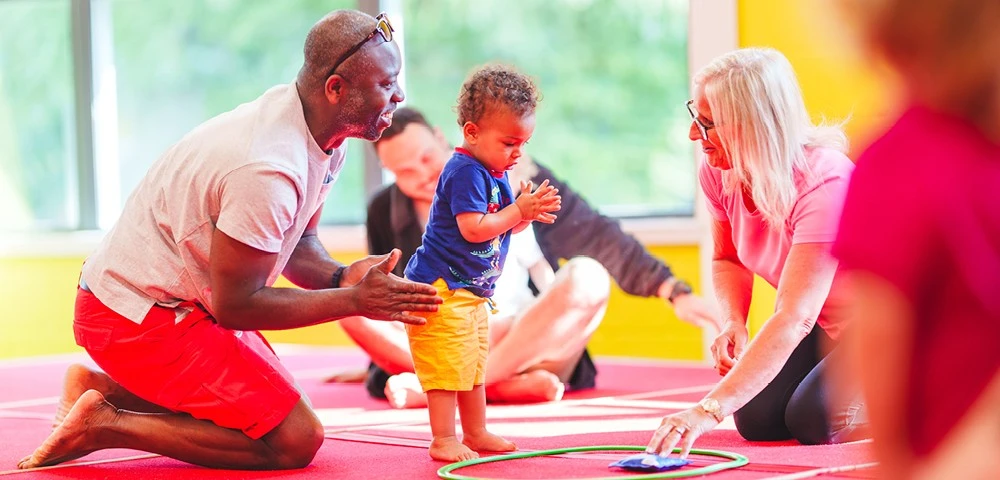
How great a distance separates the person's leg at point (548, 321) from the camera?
3.59 m

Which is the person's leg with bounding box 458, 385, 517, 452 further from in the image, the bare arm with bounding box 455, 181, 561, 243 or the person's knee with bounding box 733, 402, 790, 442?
the person's knee with bounding box 733, 402, 790, 442

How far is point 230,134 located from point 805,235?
117 centimetres

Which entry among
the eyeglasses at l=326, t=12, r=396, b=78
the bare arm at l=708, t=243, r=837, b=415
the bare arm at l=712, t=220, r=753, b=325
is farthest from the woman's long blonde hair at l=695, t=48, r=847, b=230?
the eyeglasses at l=326, t=12, r=396, b=78

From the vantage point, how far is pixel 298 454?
2455mm

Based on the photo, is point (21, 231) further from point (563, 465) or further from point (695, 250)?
point (563, 465)

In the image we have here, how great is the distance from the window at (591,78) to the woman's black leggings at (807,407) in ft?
7.73

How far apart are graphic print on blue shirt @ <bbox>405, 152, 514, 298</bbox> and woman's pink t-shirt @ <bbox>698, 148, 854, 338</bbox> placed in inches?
20.4

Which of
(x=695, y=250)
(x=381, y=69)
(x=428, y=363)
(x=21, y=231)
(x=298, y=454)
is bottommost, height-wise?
(x=21, y=231)

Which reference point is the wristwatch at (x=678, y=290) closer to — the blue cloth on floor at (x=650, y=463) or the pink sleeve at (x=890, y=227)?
the blue cloth on floor at (x=650, y=463)

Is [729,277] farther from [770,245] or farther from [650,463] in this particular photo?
[650,463]

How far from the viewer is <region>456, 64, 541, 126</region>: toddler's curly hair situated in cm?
246

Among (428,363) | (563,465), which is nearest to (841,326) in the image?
(563,465)

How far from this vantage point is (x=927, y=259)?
0.89 m

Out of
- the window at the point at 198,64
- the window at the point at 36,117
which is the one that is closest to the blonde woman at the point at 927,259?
the window at the point at 198,64
